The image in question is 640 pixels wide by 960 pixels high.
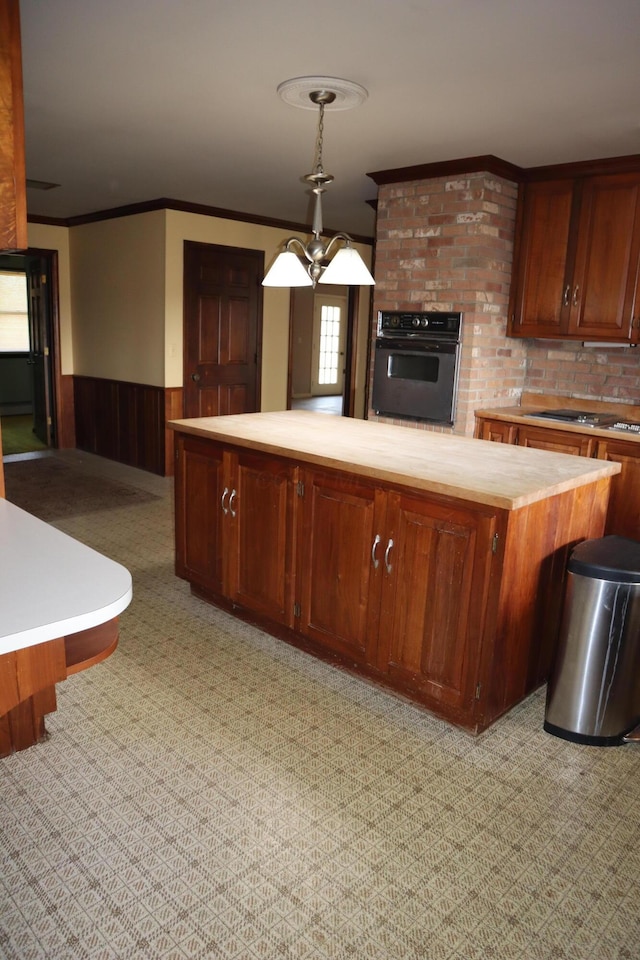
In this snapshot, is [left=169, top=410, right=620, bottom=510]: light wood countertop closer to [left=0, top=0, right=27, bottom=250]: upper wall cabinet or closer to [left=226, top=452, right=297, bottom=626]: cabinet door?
[left=226, top=452, right=297, bottom=626]: cabinet door

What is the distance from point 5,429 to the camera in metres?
8.49

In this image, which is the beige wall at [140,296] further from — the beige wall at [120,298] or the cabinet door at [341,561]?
the cabinet door at [341,561]

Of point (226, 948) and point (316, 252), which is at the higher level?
point (316, 252)

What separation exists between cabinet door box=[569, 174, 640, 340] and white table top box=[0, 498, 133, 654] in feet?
11.7

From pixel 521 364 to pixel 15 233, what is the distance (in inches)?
150

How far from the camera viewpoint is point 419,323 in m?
4.43

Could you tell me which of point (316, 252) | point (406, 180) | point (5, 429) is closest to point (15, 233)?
point (316, 252)

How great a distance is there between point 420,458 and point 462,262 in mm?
2089

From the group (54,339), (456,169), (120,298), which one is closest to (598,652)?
(456,169)

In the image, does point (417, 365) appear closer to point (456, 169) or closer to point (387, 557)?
point (456, 169)

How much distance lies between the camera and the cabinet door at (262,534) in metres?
2.83

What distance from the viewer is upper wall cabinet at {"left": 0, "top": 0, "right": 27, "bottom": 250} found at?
5.18 ft

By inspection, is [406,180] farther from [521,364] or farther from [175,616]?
[175,616]

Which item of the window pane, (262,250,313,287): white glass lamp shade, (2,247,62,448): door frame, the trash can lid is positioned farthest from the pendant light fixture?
the window pane
